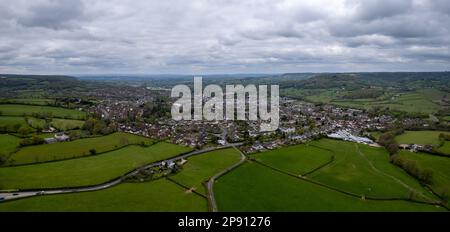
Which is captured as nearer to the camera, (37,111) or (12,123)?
(12,123)

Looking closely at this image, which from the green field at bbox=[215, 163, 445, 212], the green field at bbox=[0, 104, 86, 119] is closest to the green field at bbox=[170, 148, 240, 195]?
the green field at bbox=[215, 163, 445, 212]

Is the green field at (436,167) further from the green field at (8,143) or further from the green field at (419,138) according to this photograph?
the green field at (8,143)

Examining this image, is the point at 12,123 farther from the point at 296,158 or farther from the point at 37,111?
the point at 296,158

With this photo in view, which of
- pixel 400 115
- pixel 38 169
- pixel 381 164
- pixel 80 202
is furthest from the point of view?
pixel 400 115

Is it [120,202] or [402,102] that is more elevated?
[402,102]

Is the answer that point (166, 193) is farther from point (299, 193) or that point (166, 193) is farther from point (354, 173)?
point (354, 173)

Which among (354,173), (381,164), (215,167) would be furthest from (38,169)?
(381,164)

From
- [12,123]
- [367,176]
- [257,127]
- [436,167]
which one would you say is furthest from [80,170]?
[436,167]

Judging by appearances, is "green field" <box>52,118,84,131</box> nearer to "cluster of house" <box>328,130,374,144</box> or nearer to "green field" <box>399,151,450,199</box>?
"cluster of house" <box>328,130,374,144</box>
